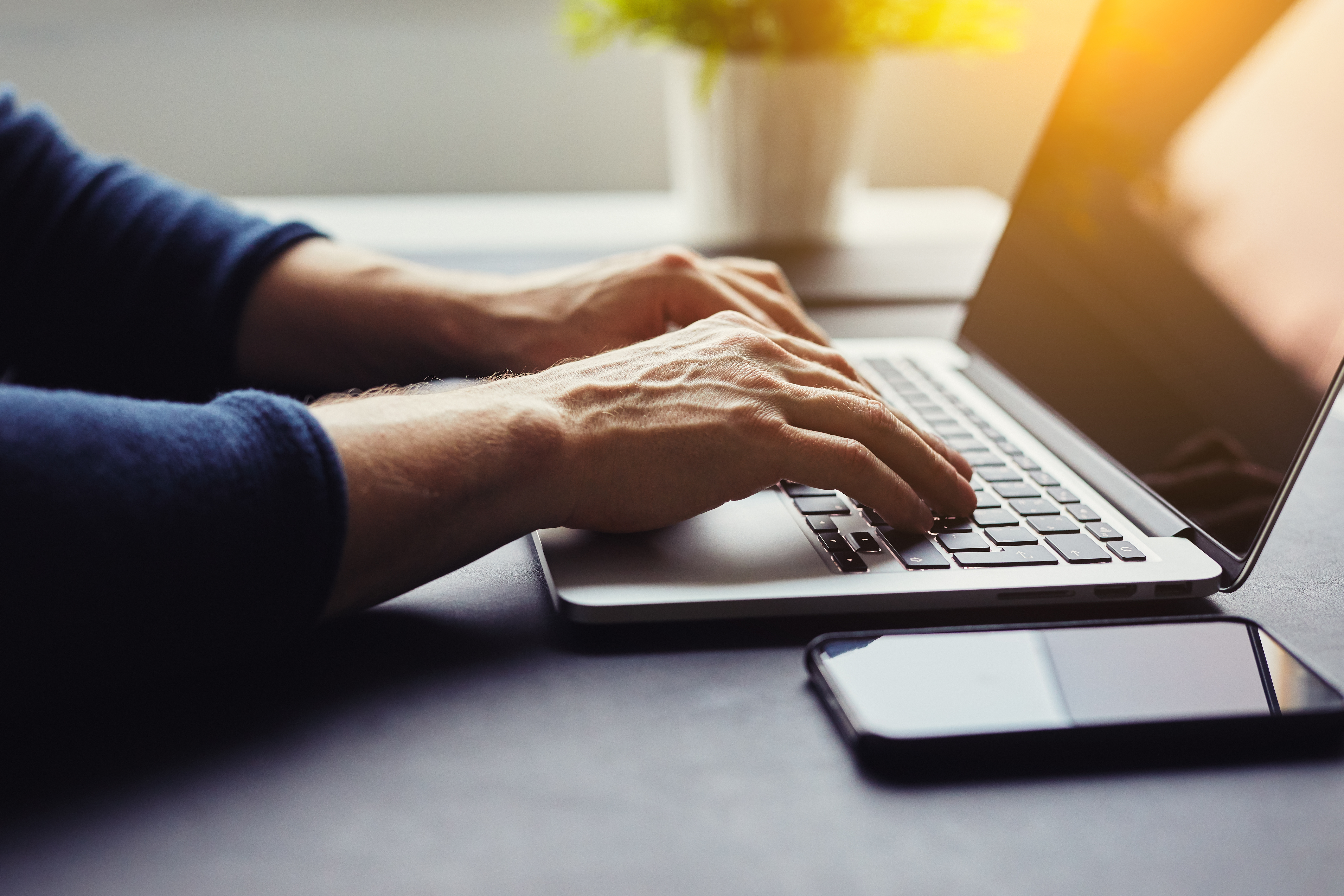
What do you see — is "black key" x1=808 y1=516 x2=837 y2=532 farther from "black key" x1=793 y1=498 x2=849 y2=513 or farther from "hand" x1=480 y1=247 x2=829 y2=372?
"hand" x1=480 y1=247 x2=829 y2=372

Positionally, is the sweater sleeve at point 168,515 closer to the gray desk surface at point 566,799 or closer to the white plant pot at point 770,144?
the gray desk surface at point 566,799

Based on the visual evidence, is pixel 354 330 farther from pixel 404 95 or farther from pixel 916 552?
pixel 404 95

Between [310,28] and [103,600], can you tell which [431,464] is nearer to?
[103,600]

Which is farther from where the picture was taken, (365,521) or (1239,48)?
(1239,48)

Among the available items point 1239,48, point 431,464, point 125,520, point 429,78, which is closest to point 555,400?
point 431,464

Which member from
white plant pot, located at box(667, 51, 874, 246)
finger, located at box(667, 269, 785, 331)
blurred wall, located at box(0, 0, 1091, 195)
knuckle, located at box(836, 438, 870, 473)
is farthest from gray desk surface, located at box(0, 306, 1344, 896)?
blurred wall, located at box(0, 0, 1091, 195)

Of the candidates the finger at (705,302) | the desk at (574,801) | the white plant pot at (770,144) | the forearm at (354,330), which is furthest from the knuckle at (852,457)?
the white plant pot at (770,144)

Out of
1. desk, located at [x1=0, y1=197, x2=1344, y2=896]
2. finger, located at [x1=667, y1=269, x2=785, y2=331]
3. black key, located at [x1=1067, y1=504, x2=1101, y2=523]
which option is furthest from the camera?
finger, located at [x1=667, y1=269, x2=785, y2=331]

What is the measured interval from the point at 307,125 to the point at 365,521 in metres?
1.37

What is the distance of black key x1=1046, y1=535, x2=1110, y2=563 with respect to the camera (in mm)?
486

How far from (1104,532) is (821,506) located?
5.2 inches

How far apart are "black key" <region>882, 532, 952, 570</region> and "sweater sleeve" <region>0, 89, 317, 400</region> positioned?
467mm

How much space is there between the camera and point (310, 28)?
5.17ft

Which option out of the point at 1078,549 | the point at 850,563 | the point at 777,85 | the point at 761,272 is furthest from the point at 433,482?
the point at 777,85
